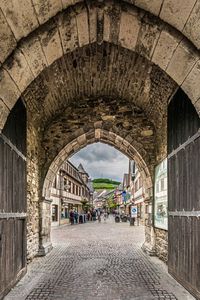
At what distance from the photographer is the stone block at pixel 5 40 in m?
3.14

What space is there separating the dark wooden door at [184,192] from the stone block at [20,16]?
2230mm

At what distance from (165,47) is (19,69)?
150 centimetres

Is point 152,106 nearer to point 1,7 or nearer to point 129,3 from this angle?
point 129,3

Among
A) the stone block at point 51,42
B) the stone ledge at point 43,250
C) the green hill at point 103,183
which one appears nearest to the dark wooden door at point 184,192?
the stone block at point 51,42

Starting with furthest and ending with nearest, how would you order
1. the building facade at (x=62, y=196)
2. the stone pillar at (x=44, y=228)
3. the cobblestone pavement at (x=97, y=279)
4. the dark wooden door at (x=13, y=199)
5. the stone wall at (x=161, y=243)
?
the building facade at (x=62, y=196), the stone pillar at (x=44, y=228), the stone wall at (x=161, y=243), the cobblestone pavement at (x=97, y=279), the dark wooden door at (x=13, y=199)

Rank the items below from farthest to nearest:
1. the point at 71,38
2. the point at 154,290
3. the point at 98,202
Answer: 1. the point at 98,202
2. the point at 154,290
3. the point at 71,38

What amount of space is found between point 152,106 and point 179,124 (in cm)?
263

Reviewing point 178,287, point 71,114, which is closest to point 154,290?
point 178,287

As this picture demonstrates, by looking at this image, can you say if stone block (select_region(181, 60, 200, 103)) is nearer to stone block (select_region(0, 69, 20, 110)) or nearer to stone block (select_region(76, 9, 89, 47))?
stone block (select_region(76, 9, 89, 47))

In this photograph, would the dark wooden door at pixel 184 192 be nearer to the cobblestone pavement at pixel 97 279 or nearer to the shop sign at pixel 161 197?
the cobblestone pavement at pixel 97 279

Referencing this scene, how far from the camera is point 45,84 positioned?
6.99m

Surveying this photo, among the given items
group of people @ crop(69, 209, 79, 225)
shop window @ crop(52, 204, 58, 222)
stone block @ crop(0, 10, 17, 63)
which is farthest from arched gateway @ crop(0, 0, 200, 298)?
group of people @ crop(69, 209, 79, 225)

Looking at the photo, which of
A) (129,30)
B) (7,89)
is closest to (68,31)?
(129,30)

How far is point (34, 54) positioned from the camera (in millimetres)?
3682
